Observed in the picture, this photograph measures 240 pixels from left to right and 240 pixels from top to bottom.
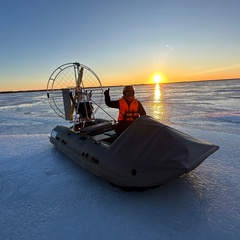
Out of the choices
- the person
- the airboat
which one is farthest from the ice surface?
the person

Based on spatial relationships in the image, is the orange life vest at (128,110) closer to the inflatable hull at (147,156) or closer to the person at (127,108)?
the person at (127,108)

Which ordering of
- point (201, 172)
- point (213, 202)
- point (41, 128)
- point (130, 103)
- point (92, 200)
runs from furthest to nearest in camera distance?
point (41, 128), point (130, 103), point (201, 172), point (92, 200), point (213, 202)

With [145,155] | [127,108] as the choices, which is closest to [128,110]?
[127,108]

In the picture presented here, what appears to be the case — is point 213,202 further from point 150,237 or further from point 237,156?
point 237,156

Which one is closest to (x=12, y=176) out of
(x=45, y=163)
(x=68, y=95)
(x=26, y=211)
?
(x=45, y=163)

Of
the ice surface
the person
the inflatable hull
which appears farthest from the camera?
the person

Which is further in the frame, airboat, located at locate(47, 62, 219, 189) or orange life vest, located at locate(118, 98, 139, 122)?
orange life vest, located at locate(118, 98, 139, 122)

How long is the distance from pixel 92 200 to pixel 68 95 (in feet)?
8.64

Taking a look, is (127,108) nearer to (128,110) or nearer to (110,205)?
(128,110)

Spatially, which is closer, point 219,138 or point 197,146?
point 197,146

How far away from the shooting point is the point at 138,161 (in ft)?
8.74

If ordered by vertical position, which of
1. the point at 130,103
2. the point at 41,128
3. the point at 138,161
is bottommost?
the point at 41,128

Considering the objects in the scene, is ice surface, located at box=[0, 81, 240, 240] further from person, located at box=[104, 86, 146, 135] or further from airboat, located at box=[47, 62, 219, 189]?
person, located at box=[104, 86, 146, 135]

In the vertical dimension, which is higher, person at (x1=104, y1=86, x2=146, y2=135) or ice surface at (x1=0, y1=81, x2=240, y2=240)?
person at (x1=104, y1=86, x2=146, y2=135)
